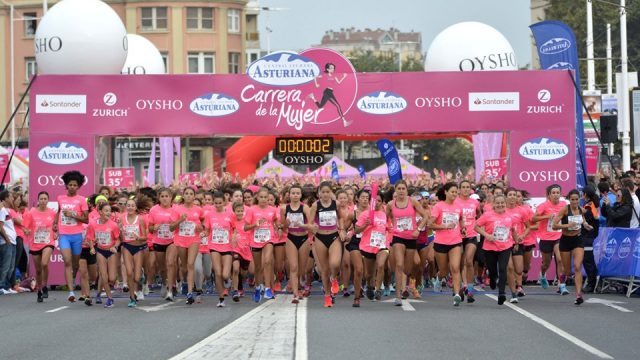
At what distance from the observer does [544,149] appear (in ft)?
83.0

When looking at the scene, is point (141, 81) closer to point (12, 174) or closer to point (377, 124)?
point (377, 124)

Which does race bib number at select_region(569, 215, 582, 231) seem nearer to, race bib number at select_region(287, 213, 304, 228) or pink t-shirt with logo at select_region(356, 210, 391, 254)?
pink t-shirt with logo at select_region(356, 210, 391, 254)

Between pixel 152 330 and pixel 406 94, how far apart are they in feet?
36.7

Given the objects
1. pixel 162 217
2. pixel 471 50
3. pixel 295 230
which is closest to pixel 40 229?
pixel 162 217

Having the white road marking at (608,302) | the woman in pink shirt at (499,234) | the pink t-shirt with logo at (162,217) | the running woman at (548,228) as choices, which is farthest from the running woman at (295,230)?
the white road marking at (608,302)

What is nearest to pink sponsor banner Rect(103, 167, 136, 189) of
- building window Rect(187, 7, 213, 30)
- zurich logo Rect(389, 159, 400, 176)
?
zurich logo Rect(389, 159, 400, 176)

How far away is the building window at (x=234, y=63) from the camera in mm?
82938

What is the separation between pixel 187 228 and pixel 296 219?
2.09 meters

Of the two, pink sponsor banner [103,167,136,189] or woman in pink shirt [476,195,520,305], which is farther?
pink sponsor banner [103,167,136,189]

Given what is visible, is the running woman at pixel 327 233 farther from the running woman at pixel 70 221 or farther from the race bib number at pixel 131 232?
the running woman at pixel 70 221

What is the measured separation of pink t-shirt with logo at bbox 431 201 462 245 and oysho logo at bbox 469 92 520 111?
6.55m

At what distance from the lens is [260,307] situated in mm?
18906

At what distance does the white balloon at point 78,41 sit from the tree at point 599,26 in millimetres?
42630

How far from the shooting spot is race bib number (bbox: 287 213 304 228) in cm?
1922
